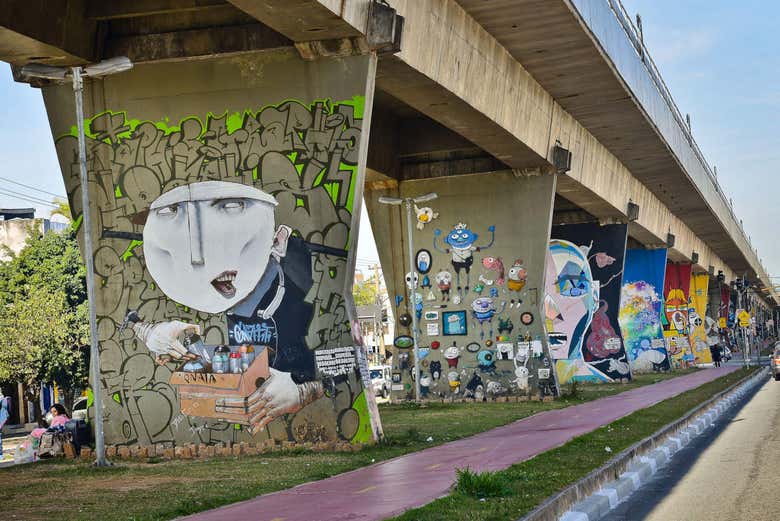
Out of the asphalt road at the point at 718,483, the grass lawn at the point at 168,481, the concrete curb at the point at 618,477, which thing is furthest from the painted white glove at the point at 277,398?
the asphalt road at the point at 718,483

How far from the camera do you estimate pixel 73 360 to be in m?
51.9

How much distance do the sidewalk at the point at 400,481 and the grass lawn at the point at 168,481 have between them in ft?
1.48

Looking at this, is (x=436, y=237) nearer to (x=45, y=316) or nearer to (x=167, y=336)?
(x=167, y=336)

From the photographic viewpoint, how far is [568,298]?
4731cm

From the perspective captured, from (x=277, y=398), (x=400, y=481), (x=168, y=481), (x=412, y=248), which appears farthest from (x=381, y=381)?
(x=400, y=481)

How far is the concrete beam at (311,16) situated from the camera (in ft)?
57.1

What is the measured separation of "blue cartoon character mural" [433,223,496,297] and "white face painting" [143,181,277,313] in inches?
641

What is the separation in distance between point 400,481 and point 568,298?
3415 cm

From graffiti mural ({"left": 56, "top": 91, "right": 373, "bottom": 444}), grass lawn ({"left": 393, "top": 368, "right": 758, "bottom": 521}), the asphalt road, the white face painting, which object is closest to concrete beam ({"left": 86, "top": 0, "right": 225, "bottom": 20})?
graffiti mural ({"left": 56, "top": 91, "right": 373, "bottom": 444})

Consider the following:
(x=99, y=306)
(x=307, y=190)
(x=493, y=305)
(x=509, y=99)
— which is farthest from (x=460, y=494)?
Result: (x=493, y=305)

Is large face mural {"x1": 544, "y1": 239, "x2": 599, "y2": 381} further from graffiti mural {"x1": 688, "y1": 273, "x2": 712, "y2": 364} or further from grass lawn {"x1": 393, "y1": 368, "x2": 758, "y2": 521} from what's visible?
graffiti mural {"x1": 688, "y1": 273, "x2": 712, "y2": 364}

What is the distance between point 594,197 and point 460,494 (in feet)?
103

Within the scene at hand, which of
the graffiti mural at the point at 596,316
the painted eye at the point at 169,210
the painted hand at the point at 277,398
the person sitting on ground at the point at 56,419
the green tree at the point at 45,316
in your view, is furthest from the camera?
the green tree at the point at 45,316

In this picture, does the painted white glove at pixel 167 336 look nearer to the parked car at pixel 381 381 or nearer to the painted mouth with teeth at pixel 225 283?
the painted mouth with teeth at pixel 225 283
